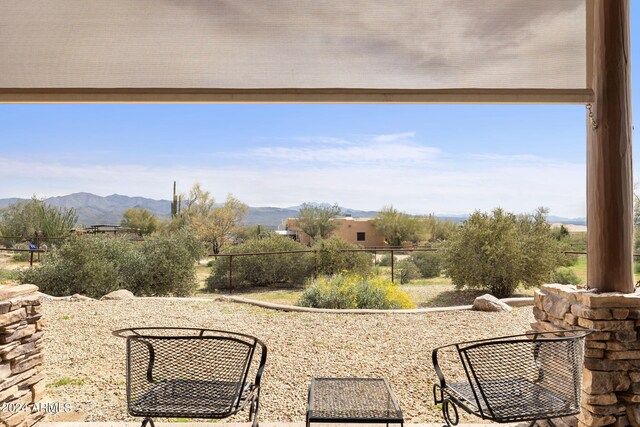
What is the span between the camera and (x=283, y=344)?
15.4ft

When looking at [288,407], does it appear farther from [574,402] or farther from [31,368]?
[574,402]

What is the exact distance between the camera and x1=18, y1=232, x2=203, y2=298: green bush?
7523 millimetres

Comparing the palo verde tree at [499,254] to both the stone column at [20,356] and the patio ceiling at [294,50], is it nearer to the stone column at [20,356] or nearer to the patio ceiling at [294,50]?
the patio ceiling at [294,50]

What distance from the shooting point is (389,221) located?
22.0 m

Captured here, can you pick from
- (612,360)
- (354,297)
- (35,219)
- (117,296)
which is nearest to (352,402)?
(612,360)

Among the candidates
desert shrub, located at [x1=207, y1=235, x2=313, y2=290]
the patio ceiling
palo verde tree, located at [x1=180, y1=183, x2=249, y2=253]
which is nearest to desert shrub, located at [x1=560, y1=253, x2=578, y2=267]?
desert shrub, located at [x1=207, y1=235, x2=313, y2=290]

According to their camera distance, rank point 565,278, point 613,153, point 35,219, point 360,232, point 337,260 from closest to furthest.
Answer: point 613,153, point 565,278, point 337,260, point 35,219, point 360,232

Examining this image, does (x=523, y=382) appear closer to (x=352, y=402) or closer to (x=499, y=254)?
(x=352, y=402)

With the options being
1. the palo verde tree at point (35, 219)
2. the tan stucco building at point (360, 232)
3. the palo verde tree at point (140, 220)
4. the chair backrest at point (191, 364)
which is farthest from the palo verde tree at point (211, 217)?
the chair backrest at point (191, 364)

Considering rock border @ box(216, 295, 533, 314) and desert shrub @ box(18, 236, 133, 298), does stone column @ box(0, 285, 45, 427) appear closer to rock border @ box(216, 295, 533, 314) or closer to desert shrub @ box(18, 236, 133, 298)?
rock border @ box(216, 295, 533, 314)

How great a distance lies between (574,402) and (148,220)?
25409 mm

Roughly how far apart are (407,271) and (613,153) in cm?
947

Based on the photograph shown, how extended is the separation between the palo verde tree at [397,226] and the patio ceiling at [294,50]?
19.1 metres

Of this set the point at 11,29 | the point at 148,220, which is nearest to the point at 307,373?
the point at 11,29
